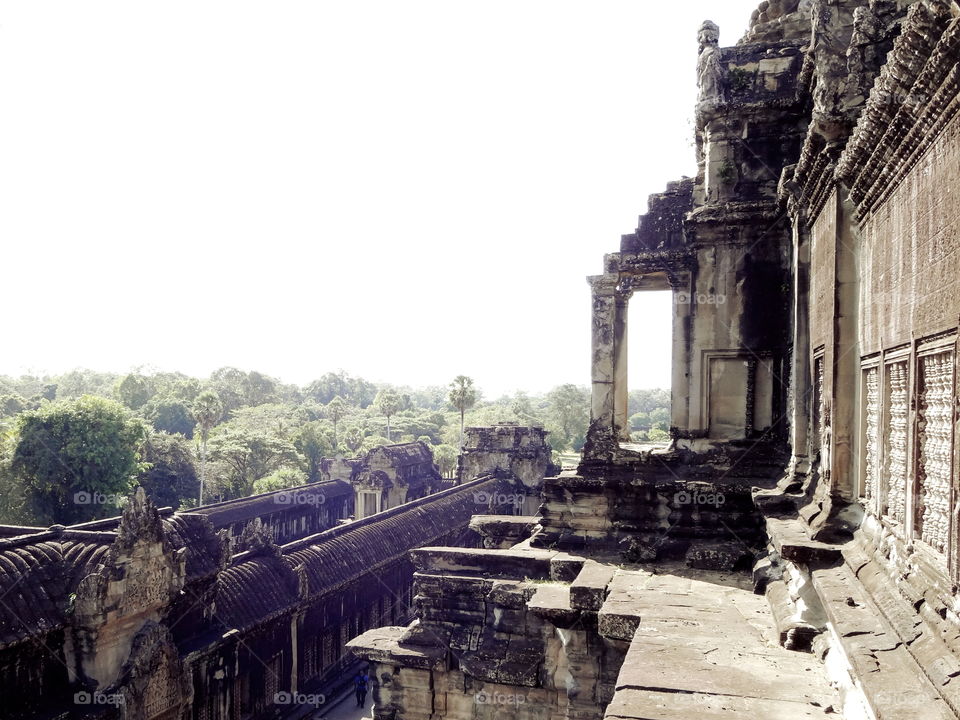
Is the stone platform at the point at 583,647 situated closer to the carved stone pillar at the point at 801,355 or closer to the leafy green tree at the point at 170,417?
the carved stone pillar at the point at 801,355

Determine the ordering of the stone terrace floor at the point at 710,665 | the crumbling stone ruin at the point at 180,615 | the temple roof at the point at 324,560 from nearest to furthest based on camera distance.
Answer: the stone terrace floor at the point at 710,665, the crumbling stone ruin at the point at 180,615, the temple roof at the point at 324,560

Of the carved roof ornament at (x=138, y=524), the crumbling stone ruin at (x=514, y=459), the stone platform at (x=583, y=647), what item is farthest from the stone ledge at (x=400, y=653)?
the crumbling stone ruin at (x=514, y=459)

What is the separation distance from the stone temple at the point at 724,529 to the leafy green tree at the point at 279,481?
23009 mm

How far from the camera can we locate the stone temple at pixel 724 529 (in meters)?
4.11

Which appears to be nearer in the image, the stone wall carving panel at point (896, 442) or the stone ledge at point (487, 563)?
the stone wall carving panel at point (896, 442)

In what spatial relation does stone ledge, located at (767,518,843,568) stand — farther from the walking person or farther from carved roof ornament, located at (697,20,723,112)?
the walking person

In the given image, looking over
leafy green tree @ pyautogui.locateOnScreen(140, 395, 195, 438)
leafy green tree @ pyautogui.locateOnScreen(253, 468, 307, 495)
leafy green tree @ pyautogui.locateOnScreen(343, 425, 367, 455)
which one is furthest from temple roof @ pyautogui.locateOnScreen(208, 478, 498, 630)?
leafy green tree @ pyautogui.locateOnScreen(140, 395, 195, 438)

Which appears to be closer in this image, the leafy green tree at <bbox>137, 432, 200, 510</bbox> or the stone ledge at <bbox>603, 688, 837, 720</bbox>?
the stone ledge at <bbox>603, 688, 837, 720</bbox>

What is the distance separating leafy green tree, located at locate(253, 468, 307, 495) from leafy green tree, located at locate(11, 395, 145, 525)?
9847mm

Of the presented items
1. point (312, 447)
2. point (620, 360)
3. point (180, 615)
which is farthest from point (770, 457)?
point (312, 447)

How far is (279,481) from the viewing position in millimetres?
38469

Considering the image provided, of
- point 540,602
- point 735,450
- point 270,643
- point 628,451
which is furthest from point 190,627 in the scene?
point 735,450

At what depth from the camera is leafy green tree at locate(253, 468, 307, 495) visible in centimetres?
3794

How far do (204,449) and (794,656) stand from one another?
35.2 meters
